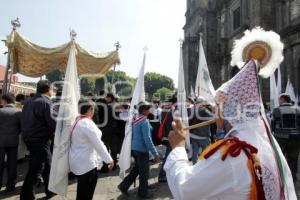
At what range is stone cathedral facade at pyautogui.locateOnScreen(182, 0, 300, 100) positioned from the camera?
18359 mm

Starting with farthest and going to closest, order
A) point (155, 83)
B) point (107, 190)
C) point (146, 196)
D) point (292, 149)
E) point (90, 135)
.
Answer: point (155, 83) → point (292, 149) → point (107, 190) → point (146, 196) → point (90, 135)

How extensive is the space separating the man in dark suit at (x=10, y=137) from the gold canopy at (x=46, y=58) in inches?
119

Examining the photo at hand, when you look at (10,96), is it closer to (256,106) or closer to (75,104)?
(75,104)

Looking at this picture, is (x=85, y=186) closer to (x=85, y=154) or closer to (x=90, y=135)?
(x=85, y=154)

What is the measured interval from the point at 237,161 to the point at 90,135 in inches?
117

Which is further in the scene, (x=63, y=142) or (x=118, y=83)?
(x=118, y=83)

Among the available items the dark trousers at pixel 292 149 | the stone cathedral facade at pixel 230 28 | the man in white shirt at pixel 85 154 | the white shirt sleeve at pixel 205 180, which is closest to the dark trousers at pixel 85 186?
the man in white shirt at pixel 85 154

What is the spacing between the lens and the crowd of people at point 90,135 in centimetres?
476

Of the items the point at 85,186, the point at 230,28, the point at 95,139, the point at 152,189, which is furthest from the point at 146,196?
the point at 230,28

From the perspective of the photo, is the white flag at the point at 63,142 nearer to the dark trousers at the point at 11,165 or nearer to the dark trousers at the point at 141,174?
the dark trousers at the point at 141,174

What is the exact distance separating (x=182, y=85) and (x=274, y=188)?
630 cm

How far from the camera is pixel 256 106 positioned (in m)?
2.32

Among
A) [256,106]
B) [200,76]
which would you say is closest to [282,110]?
[200,76]

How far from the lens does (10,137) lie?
6.81 meters
